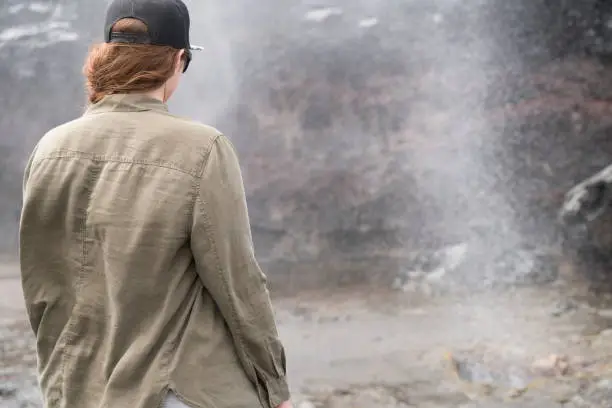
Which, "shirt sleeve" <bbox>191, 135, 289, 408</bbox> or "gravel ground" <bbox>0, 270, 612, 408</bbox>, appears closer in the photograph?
"shirt sleeve" <bbox>191, 135, 289, 408</bbox>

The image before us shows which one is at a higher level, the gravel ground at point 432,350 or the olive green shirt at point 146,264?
the olive green shirt at point 146,264

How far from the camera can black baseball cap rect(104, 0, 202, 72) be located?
3.35 ft

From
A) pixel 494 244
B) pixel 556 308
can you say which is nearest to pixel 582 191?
pixel 494 244

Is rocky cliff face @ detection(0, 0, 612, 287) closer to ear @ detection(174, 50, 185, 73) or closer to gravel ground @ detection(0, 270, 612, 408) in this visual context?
gravel ground @ detection(0, 270, 612, 408)

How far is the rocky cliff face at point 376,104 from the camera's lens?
4312 millimetres

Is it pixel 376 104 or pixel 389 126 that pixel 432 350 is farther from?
pixel 376 104

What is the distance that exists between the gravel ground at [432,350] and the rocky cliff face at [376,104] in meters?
0.63

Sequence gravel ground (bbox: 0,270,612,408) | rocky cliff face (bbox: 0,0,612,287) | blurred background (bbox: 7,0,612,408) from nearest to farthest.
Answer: gravel ground (bbox: 0,270,612,408), blurred background (bbox: 7,0,612,408), rocky cliff face (bbox: 0,0,612,287)

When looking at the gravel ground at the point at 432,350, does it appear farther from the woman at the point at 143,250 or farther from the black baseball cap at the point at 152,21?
the black baseball cap at the point at 152,21

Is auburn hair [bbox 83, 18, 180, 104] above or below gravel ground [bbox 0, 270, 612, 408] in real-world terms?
above

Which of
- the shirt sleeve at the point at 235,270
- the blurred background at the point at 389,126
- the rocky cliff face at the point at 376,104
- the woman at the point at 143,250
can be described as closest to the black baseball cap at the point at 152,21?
the woman at the point at 143,250

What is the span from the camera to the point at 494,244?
4.14 m

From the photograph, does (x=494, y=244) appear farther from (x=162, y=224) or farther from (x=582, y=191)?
(x=162, y=224)

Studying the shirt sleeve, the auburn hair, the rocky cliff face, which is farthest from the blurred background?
the auburn hair
